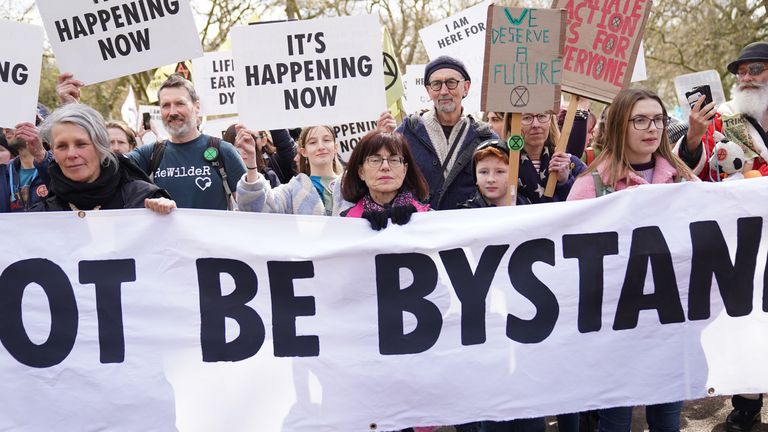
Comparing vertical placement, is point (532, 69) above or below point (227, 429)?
above

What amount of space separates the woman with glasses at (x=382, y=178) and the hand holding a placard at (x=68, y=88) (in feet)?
5.12

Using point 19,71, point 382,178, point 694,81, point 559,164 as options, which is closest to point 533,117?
point 559,164

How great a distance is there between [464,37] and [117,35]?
3.55 m

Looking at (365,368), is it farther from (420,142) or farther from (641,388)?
(420,142)

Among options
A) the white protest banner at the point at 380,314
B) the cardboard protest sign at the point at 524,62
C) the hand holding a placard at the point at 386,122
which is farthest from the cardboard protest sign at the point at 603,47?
the hand holding a placard at the point at 386,122

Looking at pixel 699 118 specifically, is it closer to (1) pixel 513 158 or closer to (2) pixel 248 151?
(1) pixel 513 158

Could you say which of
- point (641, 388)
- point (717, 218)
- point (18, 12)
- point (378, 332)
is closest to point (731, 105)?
point (717, 218)

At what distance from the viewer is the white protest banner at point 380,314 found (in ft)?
10.6

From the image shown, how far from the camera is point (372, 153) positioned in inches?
140

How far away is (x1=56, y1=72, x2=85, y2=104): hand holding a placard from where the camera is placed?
161 inches

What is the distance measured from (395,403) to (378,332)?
11.9 inches

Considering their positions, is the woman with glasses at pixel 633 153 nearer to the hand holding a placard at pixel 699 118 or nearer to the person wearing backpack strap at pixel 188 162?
the hand holding a placard at pixel 699 118

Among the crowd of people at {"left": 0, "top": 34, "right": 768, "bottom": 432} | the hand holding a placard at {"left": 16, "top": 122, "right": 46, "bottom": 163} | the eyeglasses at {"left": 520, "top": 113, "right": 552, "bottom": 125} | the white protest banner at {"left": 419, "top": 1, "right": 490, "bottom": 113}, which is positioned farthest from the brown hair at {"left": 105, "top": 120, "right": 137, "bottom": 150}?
the eyeglasses at {"left": 520, "top": 113, "right": 552, "bottom": 125}

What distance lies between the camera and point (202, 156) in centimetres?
424
